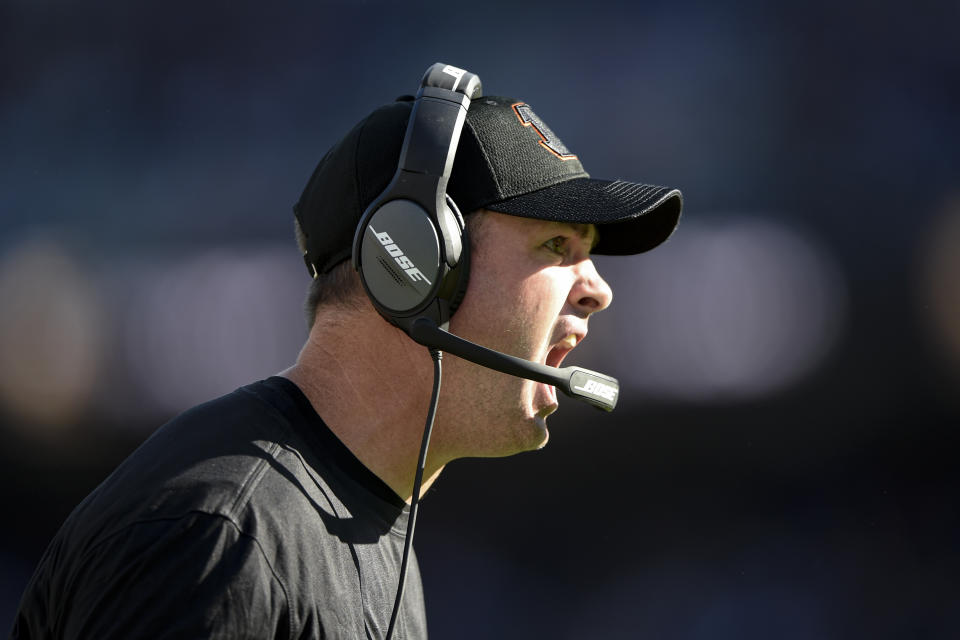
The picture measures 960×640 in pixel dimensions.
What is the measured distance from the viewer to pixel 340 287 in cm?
130

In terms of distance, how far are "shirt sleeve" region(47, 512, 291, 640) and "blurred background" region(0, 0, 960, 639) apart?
158cm

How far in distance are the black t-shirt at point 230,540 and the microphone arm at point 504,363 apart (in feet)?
0.57

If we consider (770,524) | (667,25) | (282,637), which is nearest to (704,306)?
(770,524)

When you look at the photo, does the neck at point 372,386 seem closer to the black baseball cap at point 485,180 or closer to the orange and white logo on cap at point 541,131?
the black baseball cap at point 485,180

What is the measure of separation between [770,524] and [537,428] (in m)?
1.36

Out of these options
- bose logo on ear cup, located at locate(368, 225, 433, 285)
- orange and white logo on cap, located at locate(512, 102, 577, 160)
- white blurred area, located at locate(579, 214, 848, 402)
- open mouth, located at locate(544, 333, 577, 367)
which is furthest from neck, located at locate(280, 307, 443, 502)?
white blurred area, located at locate(579, 214, 848, 402)

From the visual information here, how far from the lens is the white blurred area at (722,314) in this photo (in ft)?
8.00

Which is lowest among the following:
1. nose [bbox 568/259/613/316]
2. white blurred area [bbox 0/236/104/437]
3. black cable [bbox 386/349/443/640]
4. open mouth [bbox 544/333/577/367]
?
white blurred area [bbox 0/236/104/437]

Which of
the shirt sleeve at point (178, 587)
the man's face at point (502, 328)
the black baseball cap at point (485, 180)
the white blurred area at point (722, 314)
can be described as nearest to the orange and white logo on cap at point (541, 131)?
the black baseball cap at point (485, 180)

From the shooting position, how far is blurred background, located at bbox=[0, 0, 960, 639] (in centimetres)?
243

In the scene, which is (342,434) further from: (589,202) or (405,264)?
(589,202)

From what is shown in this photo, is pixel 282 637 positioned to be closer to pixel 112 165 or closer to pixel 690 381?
pixel 690 381

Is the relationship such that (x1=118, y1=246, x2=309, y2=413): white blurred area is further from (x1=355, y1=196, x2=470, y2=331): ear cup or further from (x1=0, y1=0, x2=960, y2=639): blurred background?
(x1=355, y1=196, x2=470, y2=331): ear cup

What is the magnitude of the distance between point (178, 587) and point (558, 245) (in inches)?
27.1
